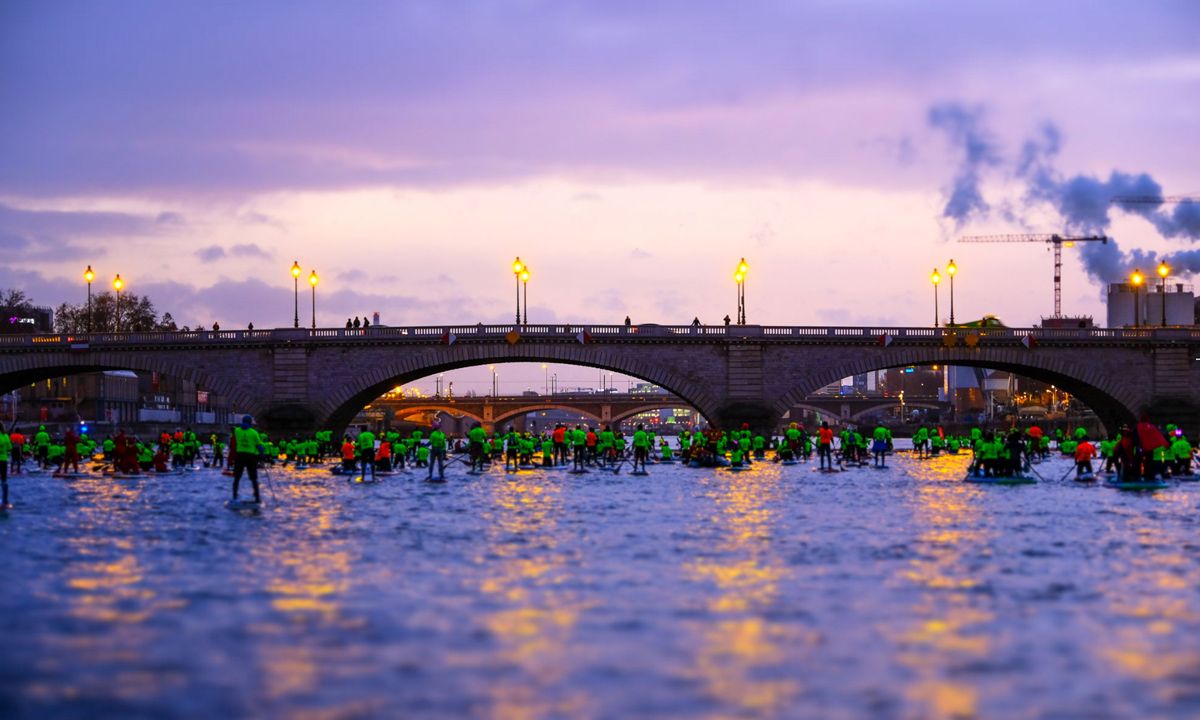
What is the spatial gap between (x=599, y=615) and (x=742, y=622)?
1.56 m

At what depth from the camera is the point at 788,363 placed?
83938 millimetres

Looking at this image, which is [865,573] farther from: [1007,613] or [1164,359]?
[1164,359]

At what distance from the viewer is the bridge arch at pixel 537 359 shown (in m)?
82.9

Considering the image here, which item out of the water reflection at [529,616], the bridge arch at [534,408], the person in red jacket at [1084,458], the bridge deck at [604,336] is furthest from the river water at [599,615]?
the bridge arch at [534,408]

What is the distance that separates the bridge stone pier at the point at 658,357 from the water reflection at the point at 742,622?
50.7 meters

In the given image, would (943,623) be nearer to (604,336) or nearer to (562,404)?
(604,336)

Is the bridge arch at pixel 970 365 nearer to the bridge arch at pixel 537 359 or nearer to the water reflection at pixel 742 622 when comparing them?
the bridge arch at pixel 537 359

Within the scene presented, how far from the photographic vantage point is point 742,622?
1644 centimetres

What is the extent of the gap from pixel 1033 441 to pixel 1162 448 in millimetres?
20542

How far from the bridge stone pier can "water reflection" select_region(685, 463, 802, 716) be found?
166 ft

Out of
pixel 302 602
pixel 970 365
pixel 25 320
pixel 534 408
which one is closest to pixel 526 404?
pixel 534 408

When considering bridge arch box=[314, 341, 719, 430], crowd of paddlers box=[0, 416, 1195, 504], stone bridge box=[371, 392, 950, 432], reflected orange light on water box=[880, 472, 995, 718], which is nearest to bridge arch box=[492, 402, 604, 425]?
stone bridge box=[371, 392, 950, 432]

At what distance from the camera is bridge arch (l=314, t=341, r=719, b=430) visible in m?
82.9

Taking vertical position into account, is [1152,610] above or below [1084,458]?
below
